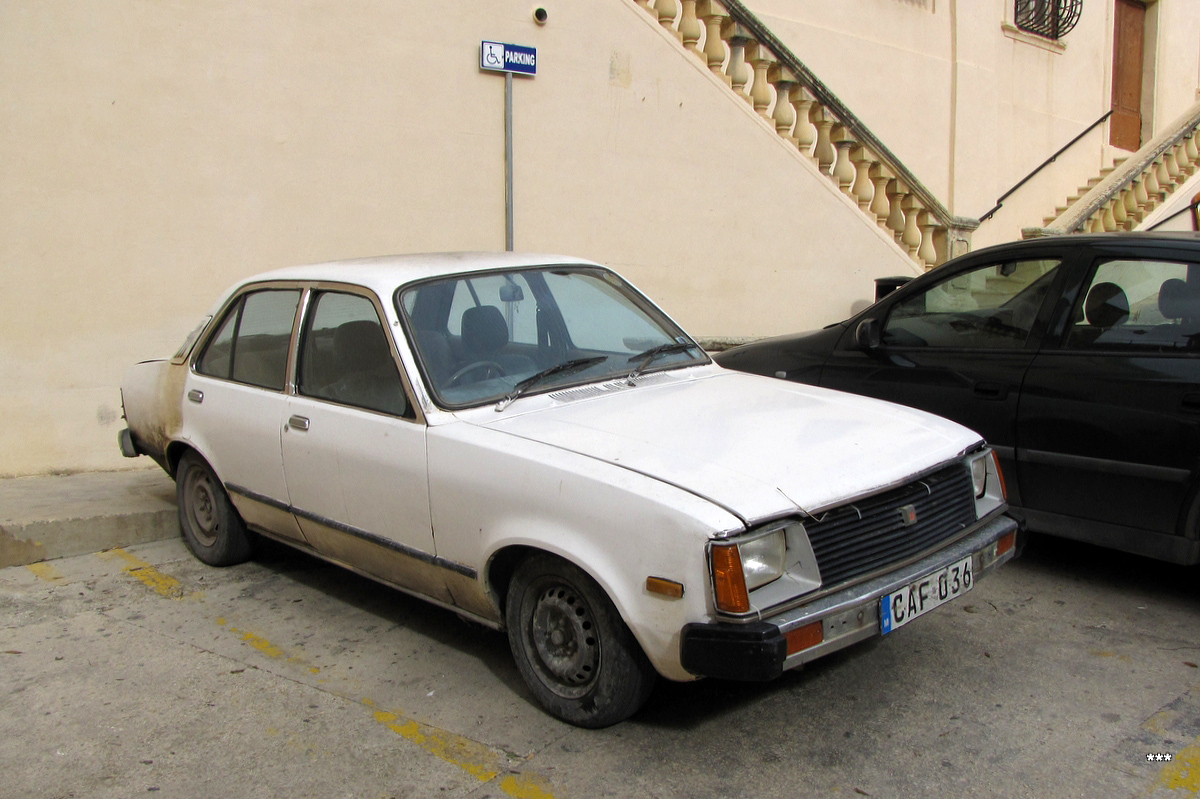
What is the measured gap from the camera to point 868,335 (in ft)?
18.0

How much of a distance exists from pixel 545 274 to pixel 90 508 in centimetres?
313

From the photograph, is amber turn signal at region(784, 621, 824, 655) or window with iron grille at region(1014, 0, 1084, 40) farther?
window with iron grille at region(1014, 0, 1084, 40)

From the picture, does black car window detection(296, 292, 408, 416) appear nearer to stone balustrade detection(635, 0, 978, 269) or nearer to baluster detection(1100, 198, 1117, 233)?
stone balustrade detection(635, 0, 978, 269)

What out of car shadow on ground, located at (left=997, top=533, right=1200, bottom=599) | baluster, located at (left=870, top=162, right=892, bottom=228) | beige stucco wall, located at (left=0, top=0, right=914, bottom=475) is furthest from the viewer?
baluster, located at (left=870, top=162, right=892, bottom=228)

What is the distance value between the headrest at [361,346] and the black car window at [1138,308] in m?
3.08

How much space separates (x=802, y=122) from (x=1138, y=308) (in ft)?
19.6

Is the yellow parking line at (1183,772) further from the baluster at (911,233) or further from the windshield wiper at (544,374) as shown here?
the baluster at (911,233)

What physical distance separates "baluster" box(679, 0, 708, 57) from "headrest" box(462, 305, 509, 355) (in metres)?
5.92

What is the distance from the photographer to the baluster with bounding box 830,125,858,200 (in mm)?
10250

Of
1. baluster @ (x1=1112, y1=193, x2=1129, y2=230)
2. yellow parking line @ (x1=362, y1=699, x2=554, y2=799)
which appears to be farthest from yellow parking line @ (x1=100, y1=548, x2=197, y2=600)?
baluster @ (x1=1112, y1=193, x2=1129, y2=230)

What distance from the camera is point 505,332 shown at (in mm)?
4277

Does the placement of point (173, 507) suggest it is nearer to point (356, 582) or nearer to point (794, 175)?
point (356, 582)

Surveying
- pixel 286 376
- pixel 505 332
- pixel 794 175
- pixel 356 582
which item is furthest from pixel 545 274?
pixel 794 175

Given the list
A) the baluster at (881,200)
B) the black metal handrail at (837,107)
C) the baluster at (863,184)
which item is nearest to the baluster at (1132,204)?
the black metal handrail at (837,107)
